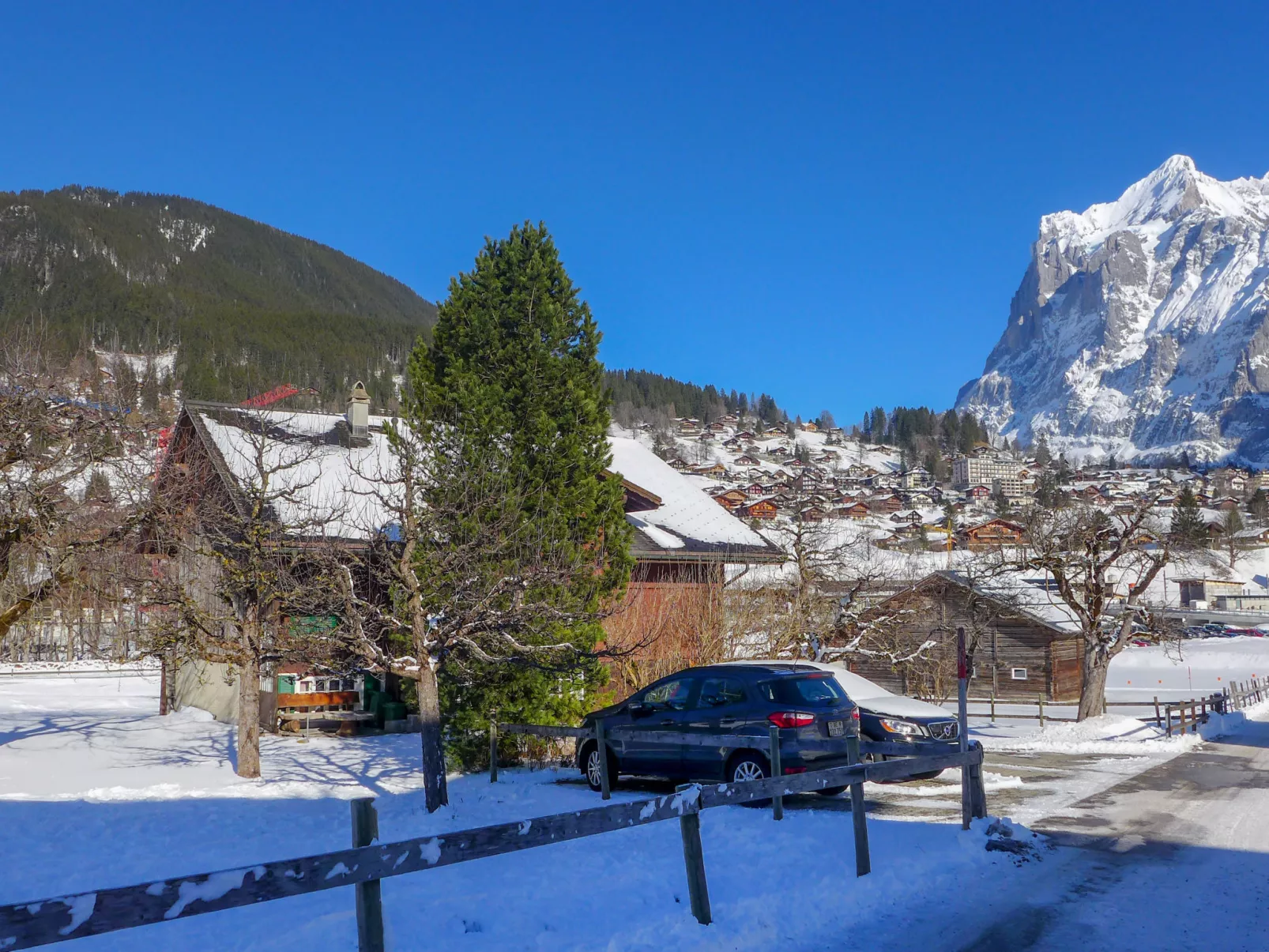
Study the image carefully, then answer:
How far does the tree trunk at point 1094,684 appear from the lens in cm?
2555

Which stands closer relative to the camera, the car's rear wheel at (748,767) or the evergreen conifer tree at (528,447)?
the car's rear wheel at (748,767)

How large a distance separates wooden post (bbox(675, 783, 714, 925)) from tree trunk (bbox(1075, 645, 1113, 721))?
2162 centimetres

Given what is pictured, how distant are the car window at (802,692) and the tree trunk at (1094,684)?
1534 cm

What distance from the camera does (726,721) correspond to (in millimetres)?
12758

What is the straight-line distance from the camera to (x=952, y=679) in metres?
38.9

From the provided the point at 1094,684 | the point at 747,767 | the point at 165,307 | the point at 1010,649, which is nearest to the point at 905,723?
the point at 747,767

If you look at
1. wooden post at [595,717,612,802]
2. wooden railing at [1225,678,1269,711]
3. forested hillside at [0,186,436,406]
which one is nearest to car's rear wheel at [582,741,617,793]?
wooden post at [595,717,612,802]

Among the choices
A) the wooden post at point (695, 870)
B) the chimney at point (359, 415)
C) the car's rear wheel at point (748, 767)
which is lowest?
the car's rear wheel at point (748, 767)

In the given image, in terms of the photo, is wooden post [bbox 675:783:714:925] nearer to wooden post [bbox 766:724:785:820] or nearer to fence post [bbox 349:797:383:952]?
fence post [bbox 349:797:383:952]

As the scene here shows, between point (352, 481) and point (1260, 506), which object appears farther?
point (1260, 506)

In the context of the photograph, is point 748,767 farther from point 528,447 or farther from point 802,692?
point 528,447

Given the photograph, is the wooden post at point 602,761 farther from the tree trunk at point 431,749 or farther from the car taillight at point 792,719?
the car taillight at point 792,719

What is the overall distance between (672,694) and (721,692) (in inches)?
35.4

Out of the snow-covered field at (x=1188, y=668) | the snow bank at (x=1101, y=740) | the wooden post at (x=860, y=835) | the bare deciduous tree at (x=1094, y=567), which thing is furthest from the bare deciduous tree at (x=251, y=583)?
the snow-covered field at (x=1188, y=668)
